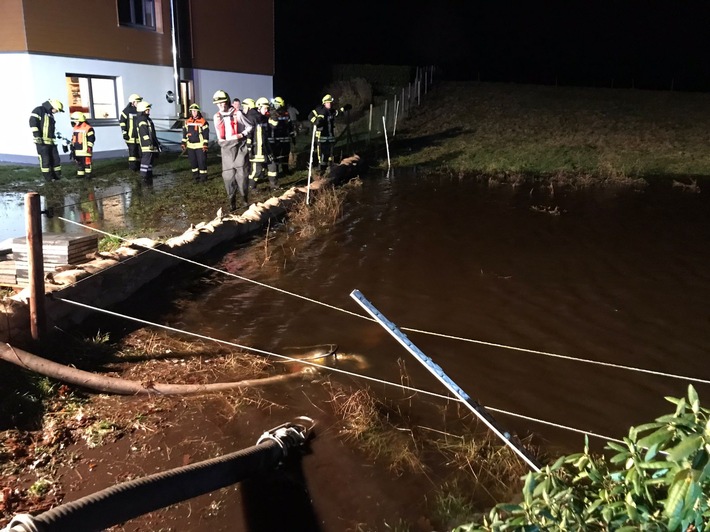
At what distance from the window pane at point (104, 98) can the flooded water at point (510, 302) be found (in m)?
9.01

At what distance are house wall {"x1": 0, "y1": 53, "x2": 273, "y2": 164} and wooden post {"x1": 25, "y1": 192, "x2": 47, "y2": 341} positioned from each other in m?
11.2

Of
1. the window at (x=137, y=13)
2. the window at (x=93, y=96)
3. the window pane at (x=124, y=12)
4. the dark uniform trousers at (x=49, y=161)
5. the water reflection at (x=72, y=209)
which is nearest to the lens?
the water reflection at (x=72, y=209)

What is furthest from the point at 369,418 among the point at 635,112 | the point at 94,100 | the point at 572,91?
the point at 572,91

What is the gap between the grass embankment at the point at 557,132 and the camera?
17078 millimetres

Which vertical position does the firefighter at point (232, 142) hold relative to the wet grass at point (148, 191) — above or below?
above

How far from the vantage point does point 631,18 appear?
32406 millimetres

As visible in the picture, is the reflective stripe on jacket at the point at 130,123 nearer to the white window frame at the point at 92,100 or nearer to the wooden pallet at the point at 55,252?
the white window frame at the point at 92,100

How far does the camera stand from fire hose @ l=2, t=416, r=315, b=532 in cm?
226

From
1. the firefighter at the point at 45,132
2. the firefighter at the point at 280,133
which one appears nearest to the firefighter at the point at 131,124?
the firefighter at the point at 45,132

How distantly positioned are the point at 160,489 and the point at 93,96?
15507 millimetres

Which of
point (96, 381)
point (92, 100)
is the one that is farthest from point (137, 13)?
point (96, 381)

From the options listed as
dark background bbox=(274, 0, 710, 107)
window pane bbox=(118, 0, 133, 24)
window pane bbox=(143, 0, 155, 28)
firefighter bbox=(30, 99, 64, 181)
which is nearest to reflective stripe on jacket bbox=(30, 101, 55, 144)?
firefighter bbox=(30, 99, 64, 181)

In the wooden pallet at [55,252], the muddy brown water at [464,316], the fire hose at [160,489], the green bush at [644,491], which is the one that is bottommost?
the muddy brown water at [464,316]

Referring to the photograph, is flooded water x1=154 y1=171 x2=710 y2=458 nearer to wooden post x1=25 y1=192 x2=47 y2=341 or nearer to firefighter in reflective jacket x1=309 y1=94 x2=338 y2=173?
wooden post x1=25 y1=192 x2=47 y2=341
